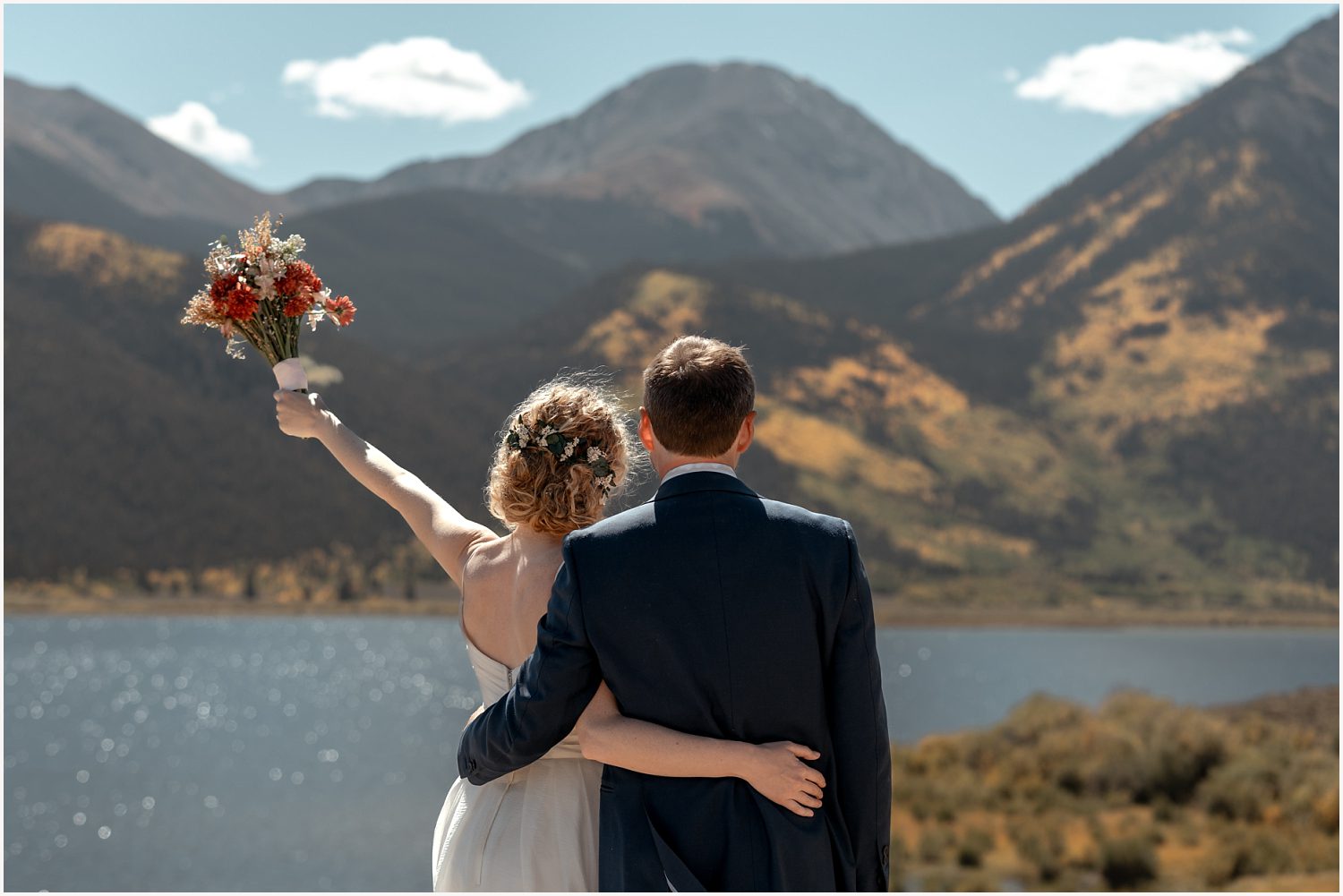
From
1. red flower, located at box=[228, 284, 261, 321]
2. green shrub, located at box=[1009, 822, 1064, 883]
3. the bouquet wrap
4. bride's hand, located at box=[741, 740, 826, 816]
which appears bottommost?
green shrub, located at box=[1009, 822, 1064, 883]

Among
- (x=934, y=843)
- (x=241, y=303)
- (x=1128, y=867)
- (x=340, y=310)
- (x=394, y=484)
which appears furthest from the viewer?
(x=934, y=843)

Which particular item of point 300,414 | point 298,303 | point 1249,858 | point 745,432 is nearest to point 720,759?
point 745,432

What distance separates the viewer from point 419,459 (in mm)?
111688

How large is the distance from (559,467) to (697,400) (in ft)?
1.26

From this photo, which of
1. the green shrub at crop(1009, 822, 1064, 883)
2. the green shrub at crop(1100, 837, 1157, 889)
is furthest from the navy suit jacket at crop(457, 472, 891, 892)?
the green shrub at crop(1009, 822, 1064, 883)

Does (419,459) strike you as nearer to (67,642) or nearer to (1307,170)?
(67,642)

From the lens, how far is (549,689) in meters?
2.32

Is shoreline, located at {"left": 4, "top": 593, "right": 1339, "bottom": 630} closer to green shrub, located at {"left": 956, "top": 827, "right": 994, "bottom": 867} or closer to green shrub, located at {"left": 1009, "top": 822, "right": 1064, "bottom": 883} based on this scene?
green shrub, located at {"left": 956, "top": 827, "right": 994, "bottom": 867}

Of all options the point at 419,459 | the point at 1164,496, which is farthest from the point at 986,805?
the point at 1164,496

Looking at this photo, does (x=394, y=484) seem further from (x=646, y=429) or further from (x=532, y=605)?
(x=646, y=429)

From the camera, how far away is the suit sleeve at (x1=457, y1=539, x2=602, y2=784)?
2.30 meters

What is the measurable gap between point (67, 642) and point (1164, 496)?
9171cm

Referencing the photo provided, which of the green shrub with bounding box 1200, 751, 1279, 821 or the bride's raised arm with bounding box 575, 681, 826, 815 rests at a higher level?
the bride's raised arm with bounding box 575, 681, 826, 815

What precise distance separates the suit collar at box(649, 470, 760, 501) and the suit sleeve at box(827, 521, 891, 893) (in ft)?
0.66
